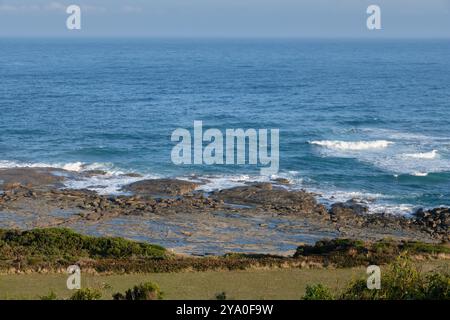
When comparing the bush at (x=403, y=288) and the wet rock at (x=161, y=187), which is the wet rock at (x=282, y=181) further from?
the bush at (x=403, y=288)

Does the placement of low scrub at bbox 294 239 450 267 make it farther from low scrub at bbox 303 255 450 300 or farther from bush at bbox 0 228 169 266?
low scrub at bbox 303 255 450 300

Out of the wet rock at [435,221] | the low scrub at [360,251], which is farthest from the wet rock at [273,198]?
the low scrub at [360,251]

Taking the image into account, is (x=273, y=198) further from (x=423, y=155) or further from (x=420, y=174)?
(x=423, y=155)

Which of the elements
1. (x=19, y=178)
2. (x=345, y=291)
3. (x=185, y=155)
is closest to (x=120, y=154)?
(x=185, y=155)

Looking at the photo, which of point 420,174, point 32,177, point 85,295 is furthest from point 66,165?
point 85,295

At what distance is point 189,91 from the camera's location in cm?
10694

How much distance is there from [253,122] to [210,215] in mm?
33872

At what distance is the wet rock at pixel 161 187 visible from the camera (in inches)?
2051

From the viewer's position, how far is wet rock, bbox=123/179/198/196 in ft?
171

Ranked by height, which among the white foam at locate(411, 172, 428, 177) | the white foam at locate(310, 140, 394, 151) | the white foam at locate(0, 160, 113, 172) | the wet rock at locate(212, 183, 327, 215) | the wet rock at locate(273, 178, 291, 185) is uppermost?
the white foam at locate(310, 140, 394, 151)

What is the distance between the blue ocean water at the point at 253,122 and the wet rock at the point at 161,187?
1.51 m

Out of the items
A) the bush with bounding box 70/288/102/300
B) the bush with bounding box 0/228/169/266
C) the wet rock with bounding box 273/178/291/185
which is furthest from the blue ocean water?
the bush with bounding box 70/288/102/300
